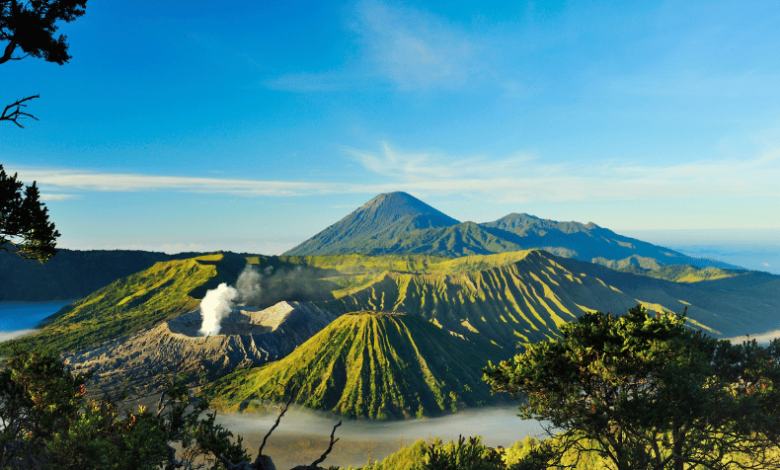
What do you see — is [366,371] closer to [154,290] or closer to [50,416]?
[50,416]

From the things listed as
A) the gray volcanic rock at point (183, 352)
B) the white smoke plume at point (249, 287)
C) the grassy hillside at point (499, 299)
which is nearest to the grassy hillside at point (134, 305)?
the white smoke plume at point (249, 287)

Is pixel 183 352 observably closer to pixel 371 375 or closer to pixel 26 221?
pixel 371 375

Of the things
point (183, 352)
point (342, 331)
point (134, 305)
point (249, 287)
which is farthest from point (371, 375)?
point (134, 305)

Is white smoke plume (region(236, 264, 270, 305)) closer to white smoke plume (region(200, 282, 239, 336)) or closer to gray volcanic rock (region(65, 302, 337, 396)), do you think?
white smoke plume (region(200, 282, 239, 336))

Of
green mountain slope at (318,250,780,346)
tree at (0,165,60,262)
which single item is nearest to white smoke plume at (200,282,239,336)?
green mountain slope at (318,250,780,346)

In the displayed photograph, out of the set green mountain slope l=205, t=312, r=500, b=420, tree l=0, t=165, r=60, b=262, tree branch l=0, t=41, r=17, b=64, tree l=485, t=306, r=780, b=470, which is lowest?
green mountain slope l=205, t=312, r=500, b=420

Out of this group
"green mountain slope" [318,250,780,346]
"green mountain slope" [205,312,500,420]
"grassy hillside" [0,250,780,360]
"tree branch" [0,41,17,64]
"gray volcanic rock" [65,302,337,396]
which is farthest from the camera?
"green mountain slope" [318,250,780,346]

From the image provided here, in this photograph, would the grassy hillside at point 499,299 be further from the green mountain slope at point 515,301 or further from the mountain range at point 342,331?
the mountain range at point 342,331
